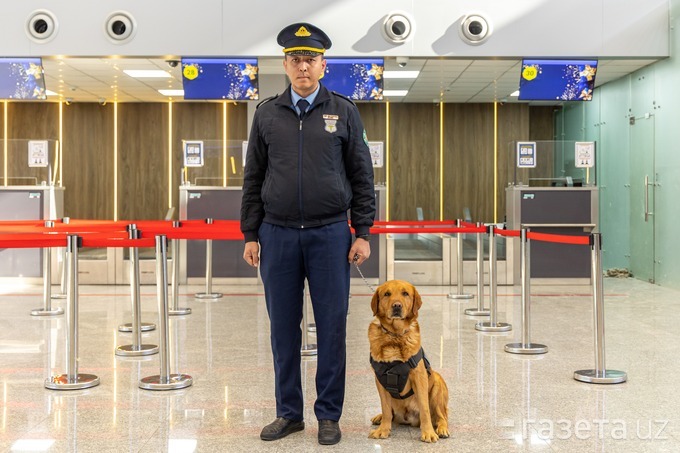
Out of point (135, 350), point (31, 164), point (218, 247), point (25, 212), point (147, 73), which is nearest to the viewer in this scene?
point (135, 350)

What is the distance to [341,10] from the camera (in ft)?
34.6

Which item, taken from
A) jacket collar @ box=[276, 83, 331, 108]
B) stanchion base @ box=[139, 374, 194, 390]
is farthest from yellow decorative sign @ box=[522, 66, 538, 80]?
jacket collar @ box=[276, 83, 331, 108]

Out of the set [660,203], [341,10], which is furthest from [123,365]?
[660,203]

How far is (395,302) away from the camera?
11.7 ft

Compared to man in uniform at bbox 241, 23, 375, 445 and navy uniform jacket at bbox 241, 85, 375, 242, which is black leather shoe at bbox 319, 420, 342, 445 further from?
navy uniform jacket at bbox 241, 85, 375, 242

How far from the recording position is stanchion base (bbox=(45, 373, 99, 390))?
4.81m

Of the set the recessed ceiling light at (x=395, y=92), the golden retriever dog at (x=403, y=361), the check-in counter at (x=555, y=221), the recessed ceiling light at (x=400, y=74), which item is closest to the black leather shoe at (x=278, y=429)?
the golden retriever dog at (x=403, y=361)

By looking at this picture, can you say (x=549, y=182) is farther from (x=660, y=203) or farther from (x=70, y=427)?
(x=70, y=427)

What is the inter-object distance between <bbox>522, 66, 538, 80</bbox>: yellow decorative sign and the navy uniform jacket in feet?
23.9

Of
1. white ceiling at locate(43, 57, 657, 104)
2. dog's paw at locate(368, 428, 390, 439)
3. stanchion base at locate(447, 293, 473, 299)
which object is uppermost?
white ceiling at locate(43, 57, 657, 104)

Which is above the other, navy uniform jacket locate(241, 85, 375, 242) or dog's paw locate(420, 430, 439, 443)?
navy uniform jacket locate(241, 85, 375, 242)

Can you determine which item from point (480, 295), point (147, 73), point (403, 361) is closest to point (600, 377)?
point (403, 361)

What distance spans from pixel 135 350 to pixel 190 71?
5.47m

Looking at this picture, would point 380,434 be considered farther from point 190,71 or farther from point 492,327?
point 190,71
